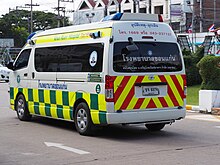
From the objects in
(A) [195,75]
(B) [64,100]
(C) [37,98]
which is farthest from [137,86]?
(A) [195,75]

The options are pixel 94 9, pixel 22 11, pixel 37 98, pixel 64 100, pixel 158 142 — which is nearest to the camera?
pixel 158 142

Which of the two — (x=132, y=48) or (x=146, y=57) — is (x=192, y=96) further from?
(x=132, y=48)

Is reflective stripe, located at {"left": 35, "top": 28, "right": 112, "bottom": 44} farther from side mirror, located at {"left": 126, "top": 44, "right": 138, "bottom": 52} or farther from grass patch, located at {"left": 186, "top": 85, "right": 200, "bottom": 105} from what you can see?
grass patch, located at {"left": 186, "top": 85, "right": 200, "bottom": 105}

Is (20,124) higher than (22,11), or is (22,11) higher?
(22,11)

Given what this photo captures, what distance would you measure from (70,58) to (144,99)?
209 centimetres

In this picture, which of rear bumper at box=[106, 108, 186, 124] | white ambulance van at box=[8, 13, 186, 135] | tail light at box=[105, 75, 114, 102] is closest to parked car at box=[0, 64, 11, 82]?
white ambulance van at box=[8, 13, 186, 135]

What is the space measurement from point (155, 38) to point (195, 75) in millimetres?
14687

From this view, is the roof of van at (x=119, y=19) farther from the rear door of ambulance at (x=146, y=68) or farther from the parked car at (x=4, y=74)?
the parked car at (x=4, y=74)

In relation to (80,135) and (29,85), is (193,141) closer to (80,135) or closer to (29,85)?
(80,135)

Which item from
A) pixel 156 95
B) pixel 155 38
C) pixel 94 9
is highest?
pixel 94 9

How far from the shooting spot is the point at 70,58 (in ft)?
36.7

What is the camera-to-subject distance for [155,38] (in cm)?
1057

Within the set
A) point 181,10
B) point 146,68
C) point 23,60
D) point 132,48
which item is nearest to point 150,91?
point 146,68

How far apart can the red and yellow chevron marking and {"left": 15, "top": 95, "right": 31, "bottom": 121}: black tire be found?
13.1ft
